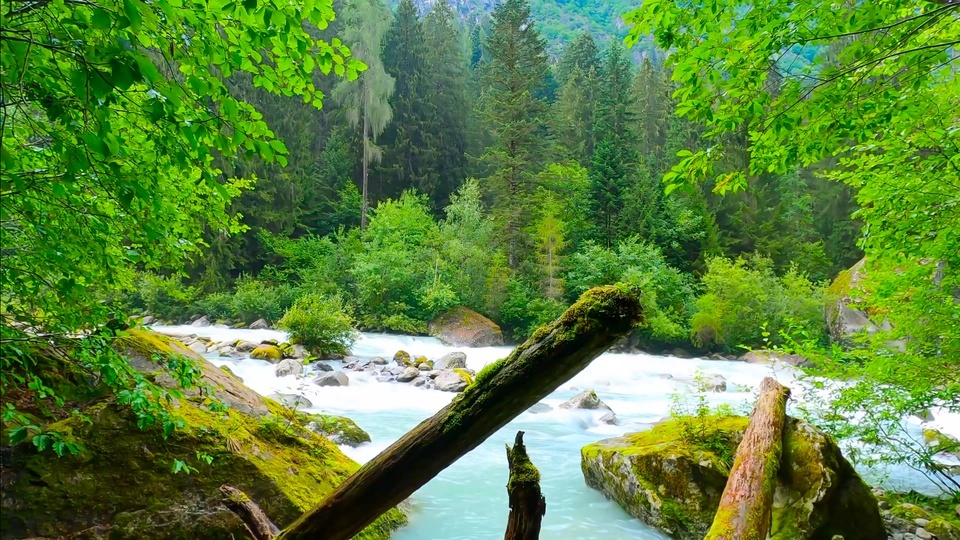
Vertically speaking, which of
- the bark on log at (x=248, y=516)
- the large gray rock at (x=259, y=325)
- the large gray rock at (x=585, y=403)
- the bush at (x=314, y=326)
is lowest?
the large gray rock at (x=259, y=325)

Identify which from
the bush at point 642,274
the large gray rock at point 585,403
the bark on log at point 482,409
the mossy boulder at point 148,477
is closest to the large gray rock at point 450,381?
the large gray rock at point 585,403

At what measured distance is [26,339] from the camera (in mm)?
2252

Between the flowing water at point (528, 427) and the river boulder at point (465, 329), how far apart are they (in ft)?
3.26

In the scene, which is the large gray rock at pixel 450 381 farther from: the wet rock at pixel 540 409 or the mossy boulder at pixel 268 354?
the mossy boulder at pixel 268 354

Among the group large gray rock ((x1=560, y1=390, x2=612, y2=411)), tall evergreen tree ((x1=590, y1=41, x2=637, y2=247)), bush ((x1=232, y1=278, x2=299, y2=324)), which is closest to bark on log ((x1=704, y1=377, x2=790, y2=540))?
large gray rock ((x1=560, y1=390, x2=612, y2=411))

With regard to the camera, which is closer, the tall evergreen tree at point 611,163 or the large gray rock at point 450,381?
the large gray rock at point 450,381

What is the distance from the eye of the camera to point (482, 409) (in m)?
1.98

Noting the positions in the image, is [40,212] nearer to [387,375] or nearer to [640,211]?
[387,375]

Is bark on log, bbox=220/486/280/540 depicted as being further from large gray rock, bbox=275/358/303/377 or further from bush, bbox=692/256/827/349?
bush, bbox=692/256/827/349

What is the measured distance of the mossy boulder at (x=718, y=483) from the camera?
456cm

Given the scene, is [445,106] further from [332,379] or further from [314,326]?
[332,379]

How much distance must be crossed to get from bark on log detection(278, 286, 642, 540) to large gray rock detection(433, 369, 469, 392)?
35.7 feet

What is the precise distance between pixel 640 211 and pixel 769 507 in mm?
25058

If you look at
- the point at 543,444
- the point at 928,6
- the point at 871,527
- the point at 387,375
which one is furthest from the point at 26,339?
the point at 387,375
